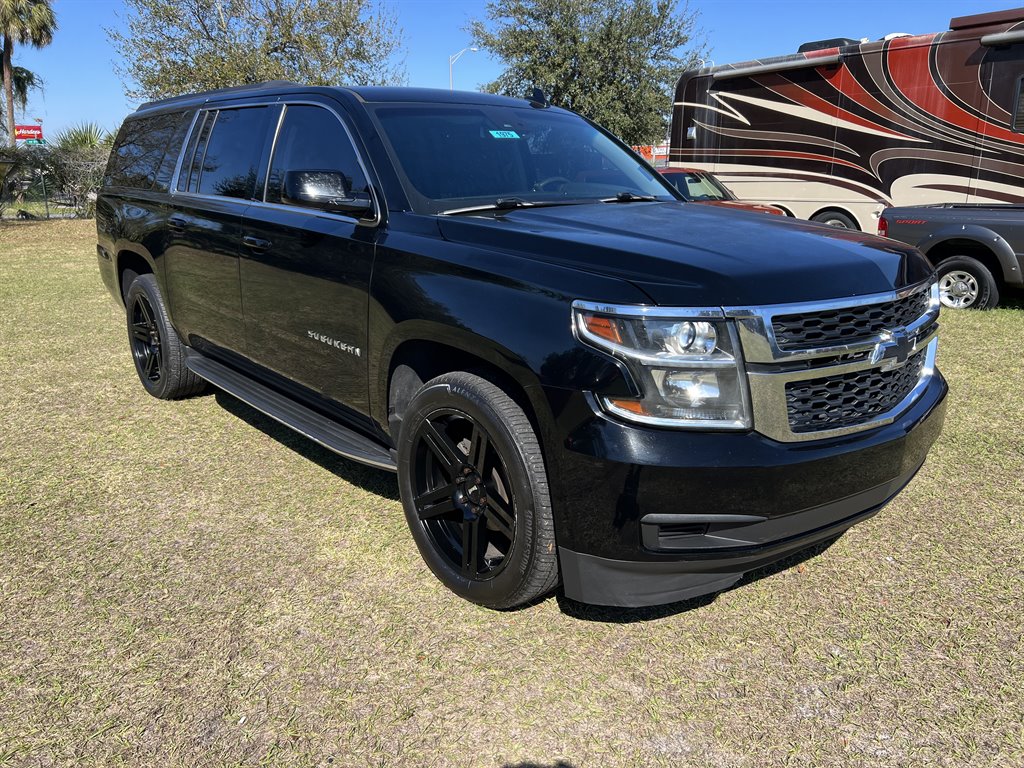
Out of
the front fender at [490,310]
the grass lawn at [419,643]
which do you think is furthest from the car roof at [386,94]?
the grass lawn at [419,643]

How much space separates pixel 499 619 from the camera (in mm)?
2982

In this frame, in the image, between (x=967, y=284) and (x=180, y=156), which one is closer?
(x=180, y=156)

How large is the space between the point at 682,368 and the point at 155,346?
447cm

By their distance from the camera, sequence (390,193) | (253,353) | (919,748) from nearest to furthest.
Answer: (919,748) < (390,193) < (253,353)

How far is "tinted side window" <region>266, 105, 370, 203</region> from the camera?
136 inches

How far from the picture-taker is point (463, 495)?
293 cm

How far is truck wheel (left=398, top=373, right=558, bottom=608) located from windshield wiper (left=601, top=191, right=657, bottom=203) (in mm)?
1361

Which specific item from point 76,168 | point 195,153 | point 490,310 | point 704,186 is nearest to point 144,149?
point 195,153

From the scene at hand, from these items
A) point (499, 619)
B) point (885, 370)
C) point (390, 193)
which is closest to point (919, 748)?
point (885, 370)

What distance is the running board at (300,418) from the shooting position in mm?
3396

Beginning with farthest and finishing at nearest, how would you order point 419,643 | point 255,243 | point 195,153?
point 195,153 < point 255,243 < point 419,643

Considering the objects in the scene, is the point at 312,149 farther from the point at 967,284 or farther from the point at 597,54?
the point at 597,54

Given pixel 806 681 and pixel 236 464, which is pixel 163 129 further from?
pixel 806 681

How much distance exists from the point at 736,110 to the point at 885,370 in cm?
1169
